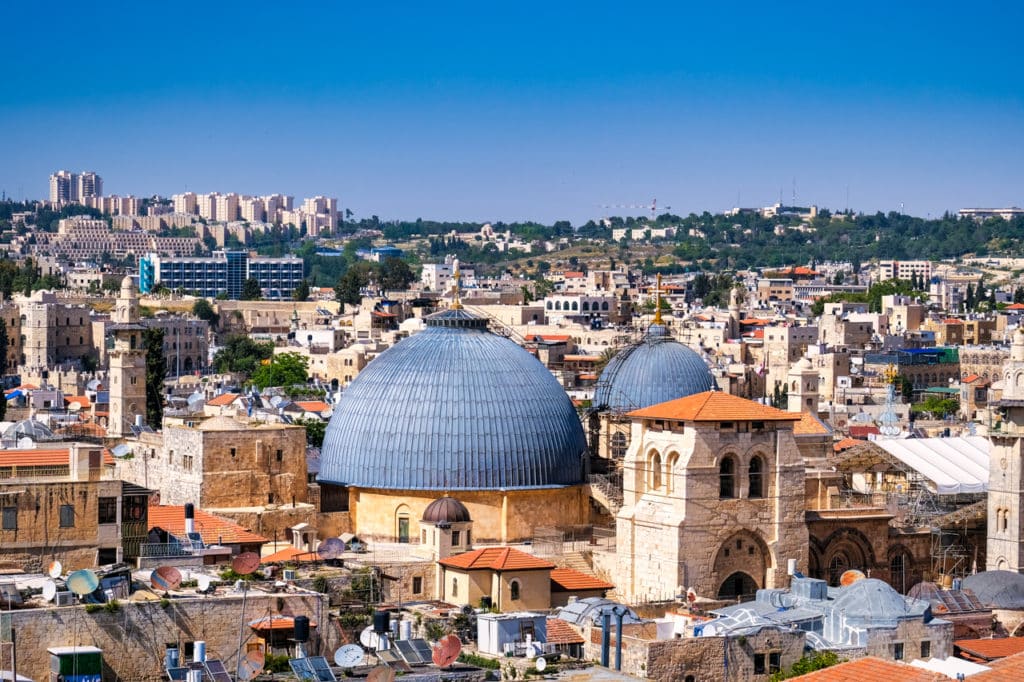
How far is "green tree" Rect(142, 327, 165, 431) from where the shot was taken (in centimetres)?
6651

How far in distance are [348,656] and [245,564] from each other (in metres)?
4.58

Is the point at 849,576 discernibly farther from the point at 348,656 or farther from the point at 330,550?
the point at 348,656

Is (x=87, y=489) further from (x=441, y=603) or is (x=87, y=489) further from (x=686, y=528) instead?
(x=686, y=528)

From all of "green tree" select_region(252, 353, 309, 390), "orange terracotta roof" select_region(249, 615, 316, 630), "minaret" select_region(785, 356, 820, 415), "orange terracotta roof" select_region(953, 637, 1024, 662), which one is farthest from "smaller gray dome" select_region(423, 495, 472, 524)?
"green tree" select_region(252, 353, 309, 390)

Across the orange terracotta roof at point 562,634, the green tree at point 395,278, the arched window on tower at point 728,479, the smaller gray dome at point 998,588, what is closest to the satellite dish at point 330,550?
the orange terracotta roof at point 562,634

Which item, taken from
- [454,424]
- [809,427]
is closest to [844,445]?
[809,427]

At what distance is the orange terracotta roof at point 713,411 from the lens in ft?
125

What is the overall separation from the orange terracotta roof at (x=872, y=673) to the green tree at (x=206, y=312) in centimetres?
12249

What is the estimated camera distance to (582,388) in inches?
3098

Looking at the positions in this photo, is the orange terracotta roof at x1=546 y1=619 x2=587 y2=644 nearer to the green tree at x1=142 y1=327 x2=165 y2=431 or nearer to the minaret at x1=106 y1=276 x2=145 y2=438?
the minaret at x1=106 y1=276 x2=145 y2=438

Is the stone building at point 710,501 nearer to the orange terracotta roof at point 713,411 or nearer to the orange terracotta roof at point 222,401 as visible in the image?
the orange terracotta roof at point 713,411

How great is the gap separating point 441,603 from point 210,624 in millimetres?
8157

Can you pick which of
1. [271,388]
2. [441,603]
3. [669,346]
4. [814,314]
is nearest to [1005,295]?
[814,314]

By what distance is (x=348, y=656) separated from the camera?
86.9 ft
